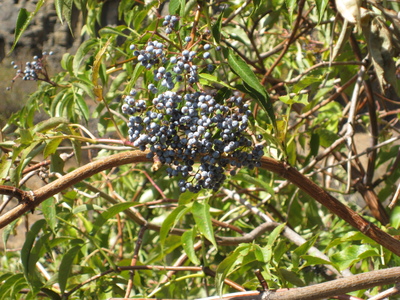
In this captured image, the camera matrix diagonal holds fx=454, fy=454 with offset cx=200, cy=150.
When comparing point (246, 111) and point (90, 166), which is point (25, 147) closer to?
point (90, 166)

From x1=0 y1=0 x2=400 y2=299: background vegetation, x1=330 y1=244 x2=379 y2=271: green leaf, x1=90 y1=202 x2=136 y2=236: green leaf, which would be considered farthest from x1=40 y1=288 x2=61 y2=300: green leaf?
x1=330 y1=244 x2=379 y2=271: green leaf

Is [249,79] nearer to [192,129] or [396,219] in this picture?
[192,129]

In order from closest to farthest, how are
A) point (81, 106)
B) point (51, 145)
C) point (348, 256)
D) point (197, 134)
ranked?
point (197, 134)
point (51, 145)
point (348, 256)
point (81, 106)

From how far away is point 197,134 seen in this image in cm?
75

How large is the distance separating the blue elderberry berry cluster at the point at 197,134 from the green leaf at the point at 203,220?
244 mm

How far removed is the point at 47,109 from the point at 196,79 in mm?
1160

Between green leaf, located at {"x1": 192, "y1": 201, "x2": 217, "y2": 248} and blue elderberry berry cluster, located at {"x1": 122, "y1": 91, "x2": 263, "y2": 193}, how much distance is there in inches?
9.6

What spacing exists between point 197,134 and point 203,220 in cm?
36

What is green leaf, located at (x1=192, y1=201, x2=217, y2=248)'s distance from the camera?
1.02 meters

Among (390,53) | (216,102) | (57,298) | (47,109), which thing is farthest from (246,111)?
(47,109)

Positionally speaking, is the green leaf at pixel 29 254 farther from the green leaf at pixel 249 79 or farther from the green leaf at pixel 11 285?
the green leaf at pixel 249 79

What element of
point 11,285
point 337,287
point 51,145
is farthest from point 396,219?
point 11,285

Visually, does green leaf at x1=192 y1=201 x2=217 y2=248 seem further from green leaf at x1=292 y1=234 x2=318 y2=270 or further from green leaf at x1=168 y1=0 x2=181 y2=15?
green leaf at x1=168 y1=0 x2=181 y2=15

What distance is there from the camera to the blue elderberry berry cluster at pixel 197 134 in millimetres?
764
